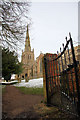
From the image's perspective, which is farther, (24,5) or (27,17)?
(27,17)

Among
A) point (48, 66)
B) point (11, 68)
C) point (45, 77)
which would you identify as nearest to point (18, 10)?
point (48, 66)

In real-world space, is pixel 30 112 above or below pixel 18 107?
above

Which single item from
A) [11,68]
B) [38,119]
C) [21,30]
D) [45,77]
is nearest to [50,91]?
[45,77]

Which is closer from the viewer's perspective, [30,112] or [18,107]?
[30,112]

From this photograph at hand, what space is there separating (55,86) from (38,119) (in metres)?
1.08

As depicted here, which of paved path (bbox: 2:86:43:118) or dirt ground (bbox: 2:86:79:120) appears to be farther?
paved path (bbox: 2:86:43:118)

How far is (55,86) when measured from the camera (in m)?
2.75

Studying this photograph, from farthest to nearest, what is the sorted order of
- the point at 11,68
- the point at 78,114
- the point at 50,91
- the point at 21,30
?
the point at 11,68, the point at 21,30, the point at 50,91, the point at 78,114

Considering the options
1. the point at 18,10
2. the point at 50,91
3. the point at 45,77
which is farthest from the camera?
the point at 18,10

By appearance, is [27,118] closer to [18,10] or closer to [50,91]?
[50,91]

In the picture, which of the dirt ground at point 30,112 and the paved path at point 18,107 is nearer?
the dirt ground at point 30,112

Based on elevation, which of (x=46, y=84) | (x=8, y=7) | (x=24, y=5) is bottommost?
(x=46, y=84)

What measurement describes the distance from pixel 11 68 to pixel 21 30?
13840 millimetres

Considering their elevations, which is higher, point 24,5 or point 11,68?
point 24,5
